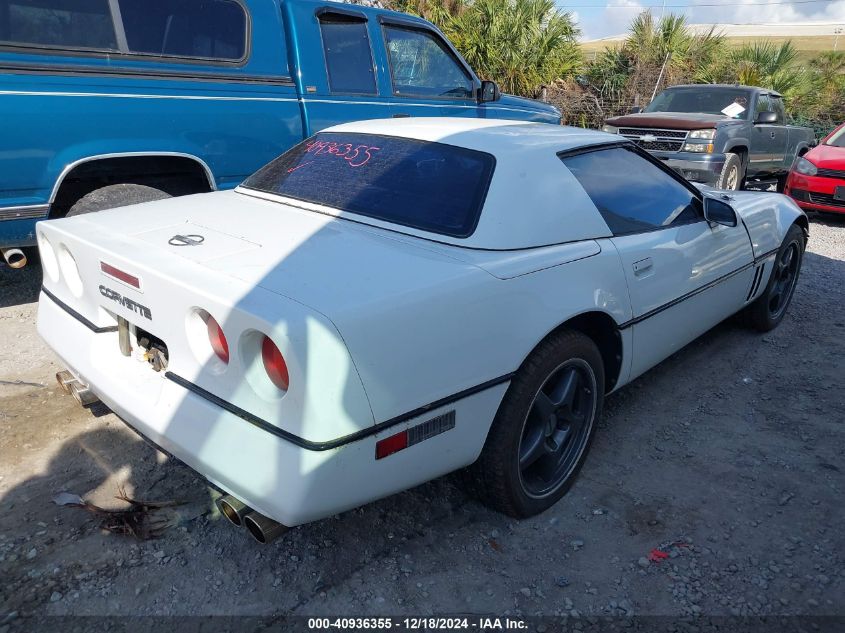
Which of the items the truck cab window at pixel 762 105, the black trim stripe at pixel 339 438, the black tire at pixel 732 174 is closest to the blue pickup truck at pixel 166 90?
the black trim stripe at pixel 339 438

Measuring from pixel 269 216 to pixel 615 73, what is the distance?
15571mm

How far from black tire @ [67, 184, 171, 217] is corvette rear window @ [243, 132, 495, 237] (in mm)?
1302

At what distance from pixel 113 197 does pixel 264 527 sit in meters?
2.91

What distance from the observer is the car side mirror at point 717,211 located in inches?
133

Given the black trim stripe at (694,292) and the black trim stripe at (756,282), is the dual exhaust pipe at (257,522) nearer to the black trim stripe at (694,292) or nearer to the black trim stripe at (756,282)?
the black trim stripe at (694,292)

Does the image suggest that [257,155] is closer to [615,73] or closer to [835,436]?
[835,436]

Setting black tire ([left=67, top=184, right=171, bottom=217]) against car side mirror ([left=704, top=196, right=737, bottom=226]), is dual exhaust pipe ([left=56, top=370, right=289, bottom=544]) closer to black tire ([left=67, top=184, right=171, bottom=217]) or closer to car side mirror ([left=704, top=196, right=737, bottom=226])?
black tire ([left=67, top=184, right=171, bottom=217])

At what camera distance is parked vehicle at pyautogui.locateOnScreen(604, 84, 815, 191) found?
28.1 ft

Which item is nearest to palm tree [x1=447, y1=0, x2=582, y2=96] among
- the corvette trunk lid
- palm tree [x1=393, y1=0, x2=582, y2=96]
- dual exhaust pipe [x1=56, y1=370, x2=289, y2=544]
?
palm tree [x1=393, y1=0, x2=582, y2=96]

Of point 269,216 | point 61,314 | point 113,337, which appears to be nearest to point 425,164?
point 269,216

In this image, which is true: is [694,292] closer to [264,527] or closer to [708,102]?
[264,527]

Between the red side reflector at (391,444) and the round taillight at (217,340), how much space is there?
0.51 meters

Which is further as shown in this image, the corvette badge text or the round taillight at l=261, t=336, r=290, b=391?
the corvette badge text

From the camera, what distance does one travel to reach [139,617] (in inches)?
79.5
